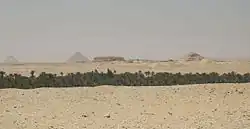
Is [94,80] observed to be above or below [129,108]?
above

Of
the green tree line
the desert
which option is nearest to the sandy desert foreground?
the desert

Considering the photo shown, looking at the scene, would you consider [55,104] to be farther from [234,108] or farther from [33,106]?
[234,108]

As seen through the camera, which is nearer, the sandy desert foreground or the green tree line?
the sandy desert foreground

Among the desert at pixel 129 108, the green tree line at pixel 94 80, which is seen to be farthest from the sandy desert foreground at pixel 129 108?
the green tree line at pixel 94 80

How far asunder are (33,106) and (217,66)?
36.2m

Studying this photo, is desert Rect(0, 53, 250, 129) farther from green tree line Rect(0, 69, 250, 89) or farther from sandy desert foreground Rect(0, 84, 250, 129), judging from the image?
green tree line Rect(0, 69, 250, 89)

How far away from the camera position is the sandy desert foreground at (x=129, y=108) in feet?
49.2

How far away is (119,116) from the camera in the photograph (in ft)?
53.3

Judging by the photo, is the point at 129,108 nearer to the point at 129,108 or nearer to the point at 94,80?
the point at 129,108

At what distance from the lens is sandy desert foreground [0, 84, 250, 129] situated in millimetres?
14992

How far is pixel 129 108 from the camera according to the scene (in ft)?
57.0

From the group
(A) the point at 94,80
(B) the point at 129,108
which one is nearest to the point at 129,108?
(B) the point at 129,108

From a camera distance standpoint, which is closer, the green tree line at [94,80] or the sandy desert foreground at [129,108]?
the sandy desert foreground at [129,108]

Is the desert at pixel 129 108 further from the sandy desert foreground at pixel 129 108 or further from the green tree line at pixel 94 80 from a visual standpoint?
the green tree line at pixel 94 80
